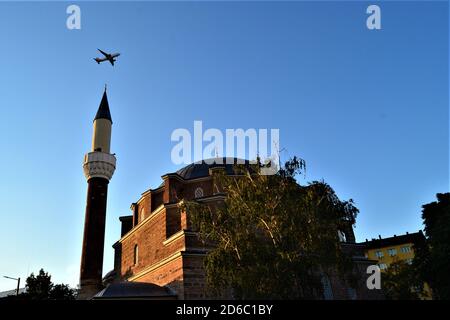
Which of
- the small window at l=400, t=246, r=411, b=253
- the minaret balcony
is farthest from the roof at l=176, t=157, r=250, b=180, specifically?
the small window at l=400, t=246, r=411, b=253

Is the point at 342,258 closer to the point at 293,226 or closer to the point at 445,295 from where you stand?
the point at 293,226

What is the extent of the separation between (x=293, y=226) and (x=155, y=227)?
462 inches

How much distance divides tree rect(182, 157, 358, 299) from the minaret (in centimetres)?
1160

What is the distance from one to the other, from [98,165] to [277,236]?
650 inches

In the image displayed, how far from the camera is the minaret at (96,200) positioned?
22031 millimetres

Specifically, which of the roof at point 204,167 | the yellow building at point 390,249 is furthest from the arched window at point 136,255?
Answer: the yellow building at point 390,249

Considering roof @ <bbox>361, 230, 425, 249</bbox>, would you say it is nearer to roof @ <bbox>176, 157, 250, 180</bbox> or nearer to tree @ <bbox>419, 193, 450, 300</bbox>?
tree @ <bbox>419, 193, 450, 300</bbox>

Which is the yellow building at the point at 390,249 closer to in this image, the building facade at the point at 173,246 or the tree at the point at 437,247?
the tree at the point at 437,247

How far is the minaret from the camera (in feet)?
72.3

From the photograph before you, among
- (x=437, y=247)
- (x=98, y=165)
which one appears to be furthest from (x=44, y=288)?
(x=437, y=247)

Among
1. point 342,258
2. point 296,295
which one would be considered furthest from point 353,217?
point 296,295

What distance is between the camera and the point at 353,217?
12.6 meters

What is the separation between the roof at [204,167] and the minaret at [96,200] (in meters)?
5.01

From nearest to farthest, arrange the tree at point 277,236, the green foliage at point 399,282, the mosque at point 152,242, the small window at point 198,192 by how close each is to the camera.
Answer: the tree at point 277,236 < the mosque at point 152,242 < the small window at point 198,192 < the green foliage at point 399,282
